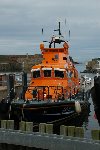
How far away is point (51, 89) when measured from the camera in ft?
67.3

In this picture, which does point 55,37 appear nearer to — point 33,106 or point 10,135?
point 33,106

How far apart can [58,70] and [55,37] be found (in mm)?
3055

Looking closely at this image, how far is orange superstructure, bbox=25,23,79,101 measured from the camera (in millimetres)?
19938

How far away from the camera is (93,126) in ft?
82.7

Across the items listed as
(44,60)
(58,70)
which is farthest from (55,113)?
(44,60)

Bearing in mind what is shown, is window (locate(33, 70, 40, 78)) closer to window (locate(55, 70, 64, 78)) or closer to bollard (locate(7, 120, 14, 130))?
window (locate(55, 70, 64, 78))

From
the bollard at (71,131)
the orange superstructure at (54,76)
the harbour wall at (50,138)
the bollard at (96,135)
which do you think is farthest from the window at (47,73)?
the bollard at (96,135)

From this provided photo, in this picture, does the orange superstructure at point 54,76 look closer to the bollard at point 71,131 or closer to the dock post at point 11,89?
the dock post at point 11,89

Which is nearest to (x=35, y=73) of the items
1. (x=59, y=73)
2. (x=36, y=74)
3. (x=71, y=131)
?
(x=36, y=74)

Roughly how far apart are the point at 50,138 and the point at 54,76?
9183 mm

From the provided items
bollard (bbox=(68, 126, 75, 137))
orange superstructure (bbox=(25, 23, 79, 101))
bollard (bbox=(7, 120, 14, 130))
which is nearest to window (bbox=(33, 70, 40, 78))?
orange superstructure (bbox=(25, 23, 79, 101))

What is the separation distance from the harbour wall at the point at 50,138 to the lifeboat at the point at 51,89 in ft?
13.2

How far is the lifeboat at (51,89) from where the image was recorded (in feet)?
59.0

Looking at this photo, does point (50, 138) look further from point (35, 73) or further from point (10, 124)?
point (35, 73)
